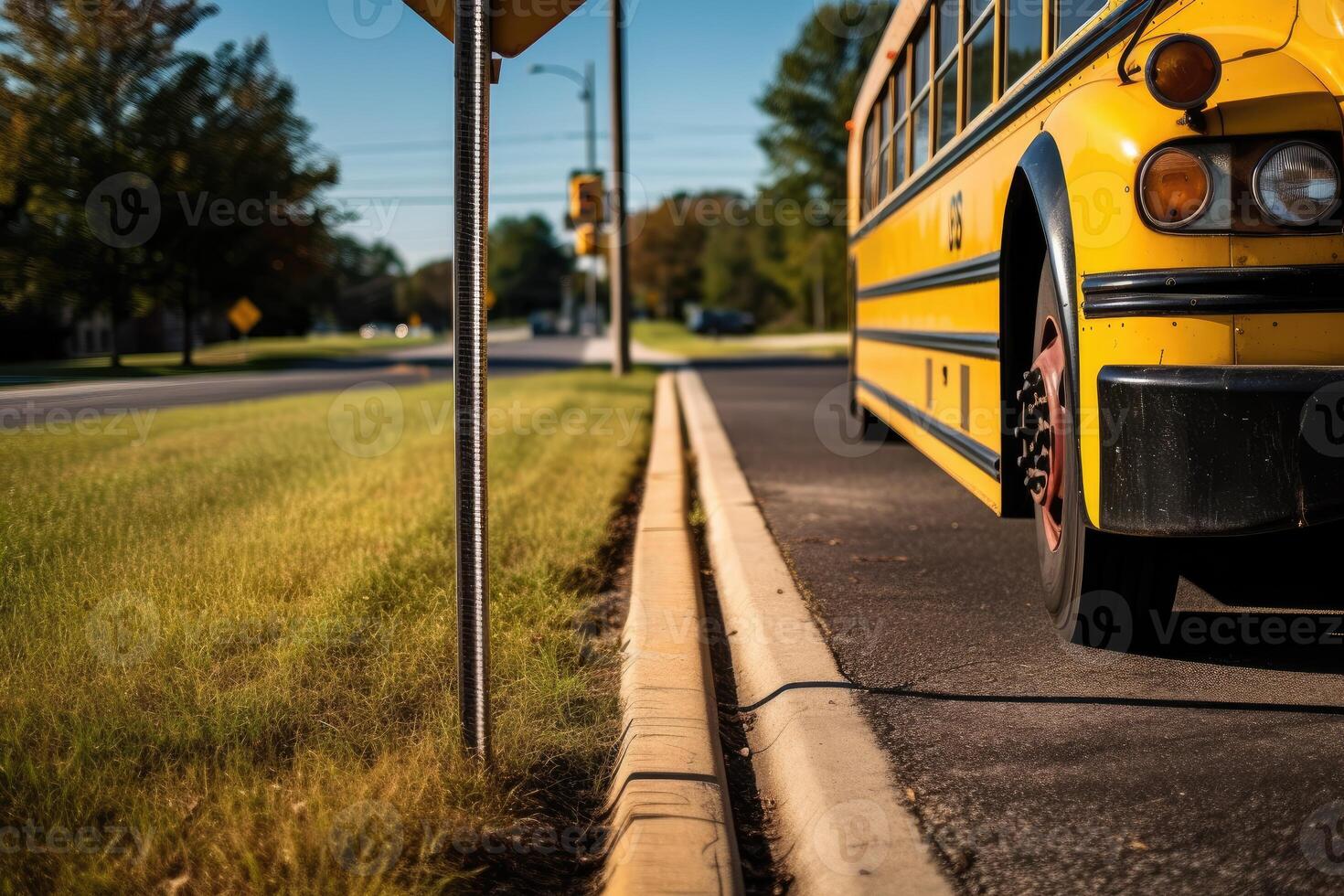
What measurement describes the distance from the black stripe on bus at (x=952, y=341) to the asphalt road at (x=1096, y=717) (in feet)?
2.93

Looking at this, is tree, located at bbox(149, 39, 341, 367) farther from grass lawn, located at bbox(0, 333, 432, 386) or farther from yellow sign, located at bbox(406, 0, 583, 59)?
yellow sign, located at bbox(406, 0, 583, 59)

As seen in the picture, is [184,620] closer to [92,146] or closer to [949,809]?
[949,809]

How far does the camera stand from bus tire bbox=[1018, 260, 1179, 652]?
3.22 meters

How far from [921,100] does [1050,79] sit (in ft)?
7.60

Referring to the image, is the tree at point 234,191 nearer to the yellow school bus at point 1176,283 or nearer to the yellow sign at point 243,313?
the yellow sign at point 243,313

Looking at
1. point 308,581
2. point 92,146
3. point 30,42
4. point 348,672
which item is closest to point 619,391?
point 92,146

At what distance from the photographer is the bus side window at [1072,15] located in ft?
10.4

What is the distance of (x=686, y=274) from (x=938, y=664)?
97601 mm

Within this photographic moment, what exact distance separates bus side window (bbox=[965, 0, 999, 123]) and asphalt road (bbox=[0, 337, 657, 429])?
4834mm

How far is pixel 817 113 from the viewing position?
4544 centimetres

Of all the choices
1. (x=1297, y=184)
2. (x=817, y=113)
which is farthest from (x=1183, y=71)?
(x=817, y=113)

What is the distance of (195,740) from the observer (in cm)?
255

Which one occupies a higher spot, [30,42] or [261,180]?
[261,180]

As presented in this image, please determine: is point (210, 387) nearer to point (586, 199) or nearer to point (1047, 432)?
point (586, 199)
